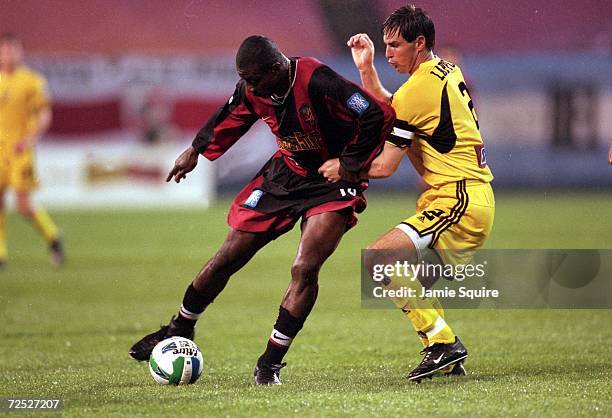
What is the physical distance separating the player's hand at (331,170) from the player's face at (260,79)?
1.63 feet

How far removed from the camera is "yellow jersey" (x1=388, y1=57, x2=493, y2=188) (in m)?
5.70

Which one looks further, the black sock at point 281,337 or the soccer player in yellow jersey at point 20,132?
the soccer player in yellow jersey at point 20,132

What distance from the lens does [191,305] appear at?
6.10 metres

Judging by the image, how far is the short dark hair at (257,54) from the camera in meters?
5.42

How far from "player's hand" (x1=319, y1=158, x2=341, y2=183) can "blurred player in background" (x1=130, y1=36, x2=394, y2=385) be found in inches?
1.5

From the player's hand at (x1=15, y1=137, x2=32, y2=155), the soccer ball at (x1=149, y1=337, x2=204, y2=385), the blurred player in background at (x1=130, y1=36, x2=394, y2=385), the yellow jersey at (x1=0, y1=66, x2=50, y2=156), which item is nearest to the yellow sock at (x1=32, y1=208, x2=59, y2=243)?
the player's hand at (x1=15, y1=137, x2=32, y2=155)

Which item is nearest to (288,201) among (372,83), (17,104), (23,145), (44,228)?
(372,83)

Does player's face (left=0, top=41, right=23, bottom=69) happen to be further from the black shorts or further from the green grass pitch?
the black shorts

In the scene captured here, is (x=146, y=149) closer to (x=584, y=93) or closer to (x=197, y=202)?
(x=197, y=202)

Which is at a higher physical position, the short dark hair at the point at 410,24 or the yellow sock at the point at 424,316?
the short dark hair at the point at 410,24

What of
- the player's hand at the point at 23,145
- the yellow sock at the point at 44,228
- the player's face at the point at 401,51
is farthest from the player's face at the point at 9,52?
the player's face at the point at 401,51

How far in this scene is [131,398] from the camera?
17.5ft

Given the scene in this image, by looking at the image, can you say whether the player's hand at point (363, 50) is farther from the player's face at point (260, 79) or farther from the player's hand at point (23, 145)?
the player's hand at point (23, 145)

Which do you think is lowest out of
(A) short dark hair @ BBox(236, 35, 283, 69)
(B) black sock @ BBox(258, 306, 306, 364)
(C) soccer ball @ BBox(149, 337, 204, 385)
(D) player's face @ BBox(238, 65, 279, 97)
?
(C) soccer ball @ BBox(149, 337, 204, 385)
